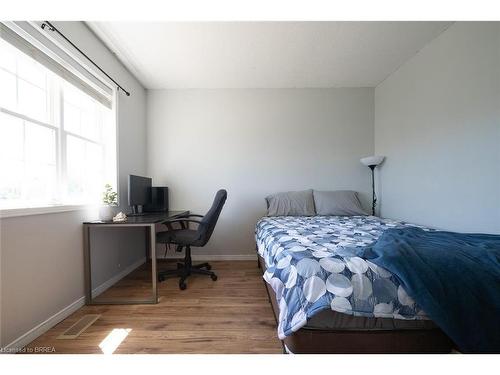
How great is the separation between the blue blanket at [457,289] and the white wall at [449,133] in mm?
1005

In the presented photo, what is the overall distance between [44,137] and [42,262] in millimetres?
977

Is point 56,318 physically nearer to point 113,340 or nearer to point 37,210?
point 113,340

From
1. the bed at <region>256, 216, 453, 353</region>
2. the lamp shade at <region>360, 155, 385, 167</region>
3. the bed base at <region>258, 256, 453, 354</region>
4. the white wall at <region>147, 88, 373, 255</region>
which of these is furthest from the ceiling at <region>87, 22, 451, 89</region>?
the bed base at <region>258, 256, 453, 354</region>

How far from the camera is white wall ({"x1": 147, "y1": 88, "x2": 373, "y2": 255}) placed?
10.2 feet

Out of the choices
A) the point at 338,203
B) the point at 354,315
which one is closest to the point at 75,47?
the point at 354,315

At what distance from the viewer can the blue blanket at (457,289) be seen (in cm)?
92

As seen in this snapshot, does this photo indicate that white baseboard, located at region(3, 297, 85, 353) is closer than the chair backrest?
Yes

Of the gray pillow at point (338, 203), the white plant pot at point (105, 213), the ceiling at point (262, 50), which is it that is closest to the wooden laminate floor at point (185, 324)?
the white plant pot at point (105, 213)

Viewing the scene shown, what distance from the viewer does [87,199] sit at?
2.04m

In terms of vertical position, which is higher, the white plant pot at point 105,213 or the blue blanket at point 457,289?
the white plant pot at point 105,213

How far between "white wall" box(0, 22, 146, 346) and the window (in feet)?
0.58

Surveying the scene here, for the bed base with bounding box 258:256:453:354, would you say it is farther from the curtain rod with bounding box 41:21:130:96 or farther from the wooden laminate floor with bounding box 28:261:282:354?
the curtain rod with bounding box 41:21:130:96

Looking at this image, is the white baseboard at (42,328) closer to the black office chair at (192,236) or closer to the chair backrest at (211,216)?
the black office chair at (192,236)

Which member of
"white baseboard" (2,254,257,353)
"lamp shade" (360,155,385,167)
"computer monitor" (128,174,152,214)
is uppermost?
"lamp shade" (360,155,385,167)
